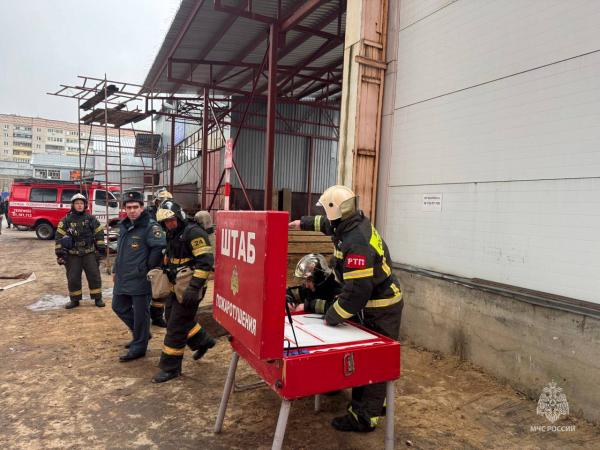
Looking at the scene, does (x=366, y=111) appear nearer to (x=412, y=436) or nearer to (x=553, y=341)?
(x=553, y=341)

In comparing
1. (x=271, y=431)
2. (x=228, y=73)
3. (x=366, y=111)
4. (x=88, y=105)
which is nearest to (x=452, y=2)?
(x=366, y=111)

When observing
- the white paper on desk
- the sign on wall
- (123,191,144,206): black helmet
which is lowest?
the white paper on desk

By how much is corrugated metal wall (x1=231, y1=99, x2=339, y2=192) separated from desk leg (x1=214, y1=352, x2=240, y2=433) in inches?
467

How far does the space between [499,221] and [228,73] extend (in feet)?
33.6

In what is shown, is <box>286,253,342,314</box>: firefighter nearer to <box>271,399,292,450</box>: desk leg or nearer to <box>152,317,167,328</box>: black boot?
<box>271,399,292,450</box>: desk leg

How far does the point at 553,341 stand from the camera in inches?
133

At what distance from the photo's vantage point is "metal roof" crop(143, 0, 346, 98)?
7.71 m

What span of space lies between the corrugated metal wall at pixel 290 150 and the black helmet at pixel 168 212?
34.5ft

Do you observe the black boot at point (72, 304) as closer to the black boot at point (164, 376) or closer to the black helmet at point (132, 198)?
the black helmet at point (132, 198)

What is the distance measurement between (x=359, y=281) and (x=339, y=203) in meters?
0.56

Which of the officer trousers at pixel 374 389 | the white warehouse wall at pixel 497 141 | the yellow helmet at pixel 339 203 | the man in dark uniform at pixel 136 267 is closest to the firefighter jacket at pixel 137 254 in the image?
the man in dark uniform at pixel 136 267

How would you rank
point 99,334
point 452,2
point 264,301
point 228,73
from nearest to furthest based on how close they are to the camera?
1. point 264,301
2. point 452,2
3. point 99,334
4. point 228,73

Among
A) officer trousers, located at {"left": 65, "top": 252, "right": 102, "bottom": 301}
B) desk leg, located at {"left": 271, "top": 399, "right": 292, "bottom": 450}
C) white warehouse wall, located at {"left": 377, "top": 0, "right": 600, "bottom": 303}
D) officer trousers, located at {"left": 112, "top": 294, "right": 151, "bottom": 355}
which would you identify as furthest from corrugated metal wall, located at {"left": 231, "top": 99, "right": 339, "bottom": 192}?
desk leg, located at {"left": 271, "top": 399, "right": 292, "bottom": 450}

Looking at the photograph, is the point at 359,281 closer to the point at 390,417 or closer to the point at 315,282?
the point at 315,282
